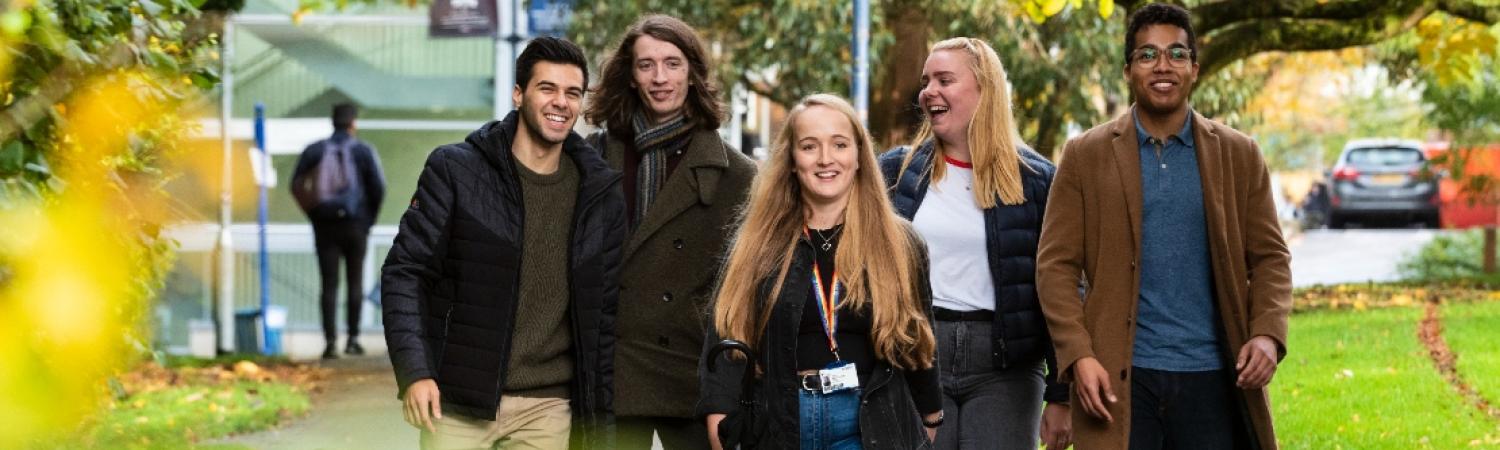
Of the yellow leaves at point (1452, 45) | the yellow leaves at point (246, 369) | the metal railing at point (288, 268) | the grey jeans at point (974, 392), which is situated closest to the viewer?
the grey jeans at point (974, 392)

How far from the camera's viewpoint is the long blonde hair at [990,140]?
17.9 feet

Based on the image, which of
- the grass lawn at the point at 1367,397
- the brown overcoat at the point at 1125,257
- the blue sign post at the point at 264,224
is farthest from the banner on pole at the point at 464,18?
the brown overcoat at the point at 1125,257

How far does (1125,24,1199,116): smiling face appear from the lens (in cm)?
495

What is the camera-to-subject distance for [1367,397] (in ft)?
39.5

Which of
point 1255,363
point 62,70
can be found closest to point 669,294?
point 1255,363

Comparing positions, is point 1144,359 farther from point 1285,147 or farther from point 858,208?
point 1285,147

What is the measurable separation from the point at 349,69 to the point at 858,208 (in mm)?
15286

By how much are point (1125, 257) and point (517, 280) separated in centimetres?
142

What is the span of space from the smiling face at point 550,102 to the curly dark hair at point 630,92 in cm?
48

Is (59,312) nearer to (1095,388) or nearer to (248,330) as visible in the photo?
(1095,388)

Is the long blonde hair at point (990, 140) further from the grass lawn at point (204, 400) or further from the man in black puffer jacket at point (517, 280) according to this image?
the grass lawn at point (204, 400)

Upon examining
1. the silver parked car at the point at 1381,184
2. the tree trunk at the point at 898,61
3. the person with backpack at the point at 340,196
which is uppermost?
the tree trunk at the point at 898,61

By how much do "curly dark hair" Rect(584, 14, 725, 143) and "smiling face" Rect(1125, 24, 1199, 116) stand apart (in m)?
1.16

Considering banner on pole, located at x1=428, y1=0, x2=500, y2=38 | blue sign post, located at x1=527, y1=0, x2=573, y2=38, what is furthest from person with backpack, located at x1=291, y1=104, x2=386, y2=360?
blue sign post, located at x1=527, y1=0, x2=573, y2=38
